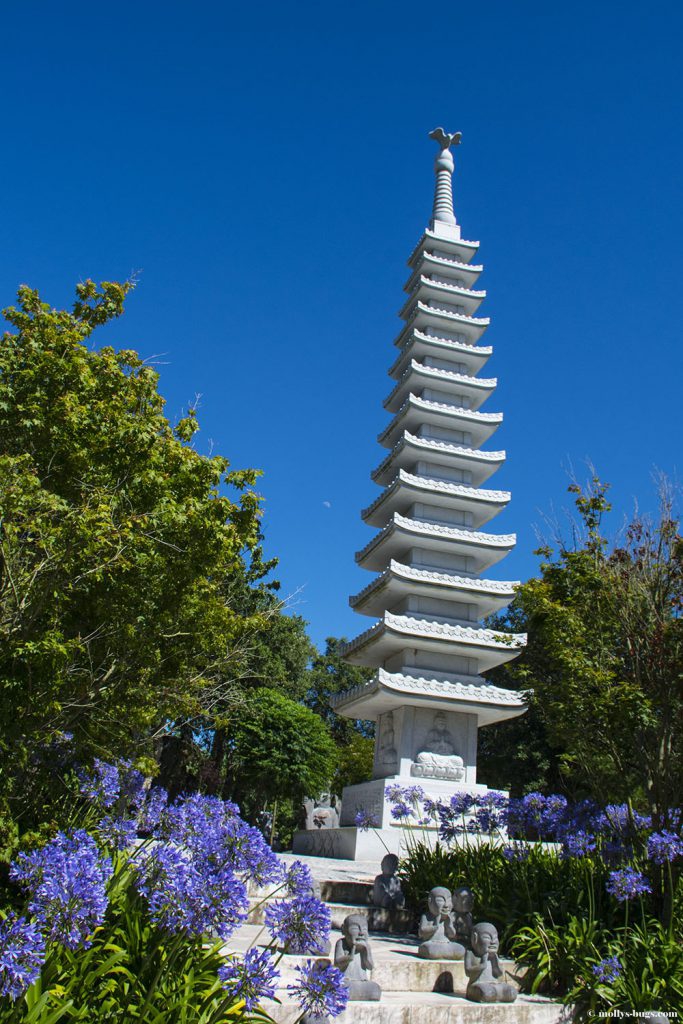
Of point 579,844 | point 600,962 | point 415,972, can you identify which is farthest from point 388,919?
point 600,962

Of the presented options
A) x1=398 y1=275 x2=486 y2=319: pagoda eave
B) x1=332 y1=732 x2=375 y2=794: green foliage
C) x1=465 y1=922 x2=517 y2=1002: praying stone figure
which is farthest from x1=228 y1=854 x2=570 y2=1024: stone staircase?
x1=332 y1=732 x2=375 y2=794: green foliage

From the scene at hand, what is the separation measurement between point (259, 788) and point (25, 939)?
85.2ft

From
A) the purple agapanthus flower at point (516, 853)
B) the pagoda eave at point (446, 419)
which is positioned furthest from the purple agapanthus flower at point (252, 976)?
the pagoda eave at point (446, 419)

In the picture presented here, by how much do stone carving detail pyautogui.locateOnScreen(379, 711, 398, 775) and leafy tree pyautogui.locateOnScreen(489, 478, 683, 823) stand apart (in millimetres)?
10419

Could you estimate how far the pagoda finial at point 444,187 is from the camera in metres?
28.6

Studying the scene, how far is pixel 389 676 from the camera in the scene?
19.6 meters

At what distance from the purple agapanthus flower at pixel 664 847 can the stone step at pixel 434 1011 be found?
176cm

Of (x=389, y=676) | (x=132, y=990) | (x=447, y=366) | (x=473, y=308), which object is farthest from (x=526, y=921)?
(x=473, y=308)

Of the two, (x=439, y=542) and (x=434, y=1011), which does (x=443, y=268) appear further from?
(x=434, y=1011)

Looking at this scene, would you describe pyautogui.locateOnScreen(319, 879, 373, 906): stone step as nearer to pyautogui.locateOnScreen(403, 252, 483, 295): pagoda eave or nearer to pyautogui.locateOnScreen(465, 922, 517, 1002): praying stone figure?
pyautogui.locateOnScreen(465, 922, 517, 1002): praying stone figure

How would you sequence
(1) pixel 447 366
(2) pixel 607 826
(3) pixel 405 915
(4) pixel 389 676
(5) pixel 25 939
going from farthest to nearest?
1. (1) pixel 447 366
2. (4) pixel 389 676
3. (3) pixel 405 915
4. (2) pixel 607 826
5. (5) pixel 25 939

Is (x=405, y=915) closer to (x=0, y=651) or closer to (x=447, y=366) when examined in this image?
(x=0, y=651)

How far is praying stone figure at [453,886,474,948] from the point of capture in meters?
8.05

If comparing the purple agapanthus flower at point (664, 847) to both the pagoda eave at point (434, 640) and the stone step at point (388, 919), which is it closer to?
the stone step at point (388, 919)
